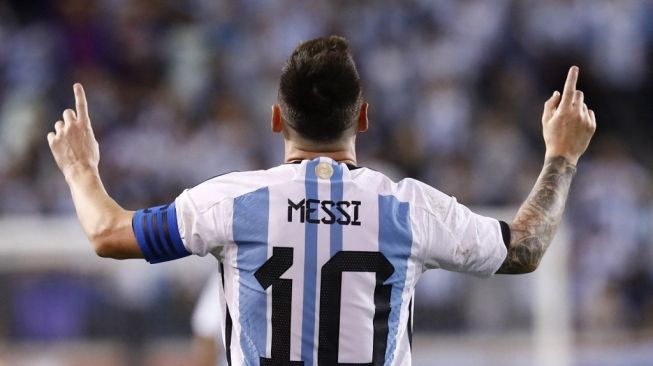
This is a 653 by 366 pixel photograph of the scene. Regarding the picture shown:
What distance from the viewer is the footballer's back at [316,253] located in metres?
3.57

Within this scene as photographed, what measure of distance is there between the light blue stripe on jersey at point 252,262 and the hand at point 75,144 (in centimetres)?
56

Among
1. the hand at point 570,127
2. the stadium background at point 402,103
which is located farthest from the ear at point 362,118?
the stadium background at point 402,103

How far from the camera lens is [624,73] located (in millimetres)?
14555

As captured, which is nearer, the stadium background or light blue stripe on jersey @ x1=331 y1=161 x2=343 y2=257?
light blue stripe on jersey @ x1=331 y1=161 x2=343 y2=257

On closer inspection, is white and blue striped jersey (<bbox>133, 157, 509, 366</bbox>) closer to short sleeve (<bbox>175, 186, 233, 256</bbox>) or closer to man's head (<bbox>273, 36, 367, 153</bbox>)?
short sleeve (<bbox>175, 186, 233, 256</bbox>)

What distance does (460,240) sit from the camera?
12.1 ft

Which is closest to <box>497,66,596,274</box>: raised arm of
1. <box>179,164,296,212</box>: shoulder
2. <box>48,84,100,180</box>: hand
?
<box>179,164,296,212</box>: shoulder

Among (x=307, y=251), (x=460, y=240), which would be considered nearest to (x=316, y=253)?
Result: (x=307, y=251)

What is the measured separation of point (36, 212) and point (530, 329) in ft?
17.1

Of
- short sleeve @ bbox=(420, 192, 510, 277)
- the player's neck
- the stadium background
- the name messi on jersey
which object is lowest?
short sleeve @ bbox=(420, 192, 510, 277)

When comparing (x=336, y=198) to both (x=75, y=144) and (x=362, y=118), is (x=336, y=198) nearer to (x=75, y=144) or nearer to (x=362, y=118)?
(x=362, y=118)

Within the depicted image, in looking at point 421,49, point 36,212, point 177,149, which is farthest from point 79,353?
point 421,49

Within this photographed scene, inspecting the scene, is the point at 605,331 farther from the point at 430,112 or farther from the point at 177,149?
the point at 177,149

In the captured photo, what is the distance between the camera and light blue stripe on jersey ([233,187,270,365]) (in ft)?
11.7
